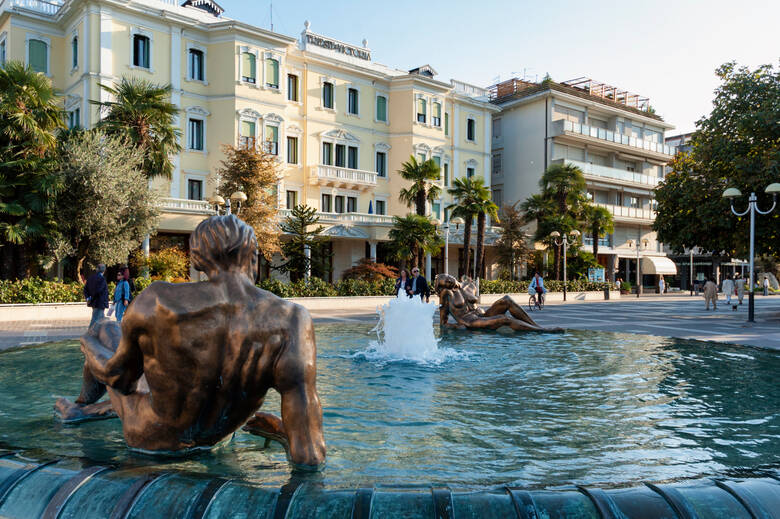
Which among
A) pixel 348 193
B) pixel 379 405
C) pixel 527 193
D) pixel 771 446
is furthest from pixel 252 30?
pixel 771 446

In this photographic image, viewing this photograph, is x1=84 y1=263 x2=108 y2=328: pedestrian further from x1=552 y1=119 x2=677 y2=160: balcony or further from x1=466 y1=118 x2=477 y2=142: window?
x1=552 y1=119 x2=677 y2=160: balcony

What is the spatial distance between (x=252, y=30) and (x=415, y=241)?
15.2 m

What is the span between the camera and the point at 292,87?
115 ft

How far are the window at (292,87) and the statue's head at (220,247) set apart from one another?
3412 centimetres

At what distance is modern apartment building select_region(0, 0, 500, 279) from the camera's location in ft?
93.5

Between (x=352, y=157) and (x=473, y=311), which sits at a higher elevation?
(x=352, y=157)

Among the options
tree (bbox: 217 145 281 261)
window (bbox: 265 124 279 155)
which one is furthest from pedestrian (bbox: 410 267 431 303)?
window (bbox: 265 124 279 155)

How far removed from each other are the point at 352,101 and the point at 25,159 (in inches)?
887

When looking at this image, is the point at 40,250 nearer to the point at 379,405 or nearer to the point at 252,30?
the point at 252,30

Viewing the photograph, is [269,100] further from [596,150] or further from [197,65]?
[596,150]

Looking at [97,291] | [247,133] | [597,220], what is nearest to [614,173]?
[597,220]

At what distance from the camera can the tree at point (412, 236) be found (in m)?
31.0

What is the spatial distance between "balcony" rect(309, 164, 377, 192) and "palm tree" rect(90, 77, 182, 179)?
1243 cm

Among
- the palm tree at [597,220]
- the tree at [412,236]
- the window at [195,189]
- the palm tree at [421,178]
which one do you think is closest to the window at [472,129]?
the palm tree at [597,220]
